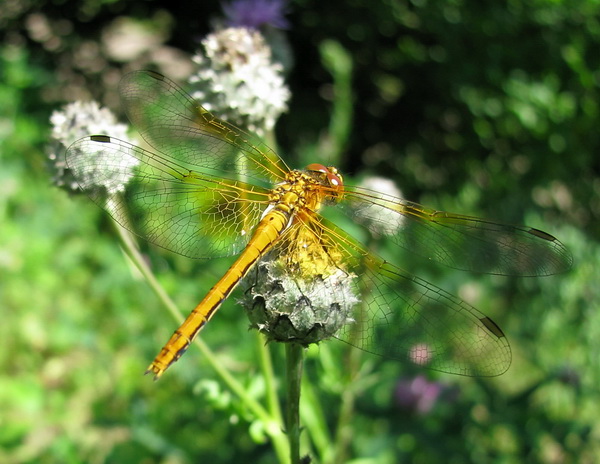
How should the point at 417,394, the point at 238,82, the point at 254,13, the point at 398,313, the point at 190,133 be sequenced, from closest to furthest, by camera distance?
the point at 398,313 → the point at 190,133 → the point at 238,82 → the point at 417,394 → the point at 254,13

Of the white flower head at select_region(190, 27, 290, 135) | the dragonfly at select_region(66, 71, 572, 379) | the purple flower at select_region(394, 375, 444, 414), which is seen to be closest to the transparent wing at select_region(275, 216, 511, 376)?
the dragonfly at select_region(66, 71, 572, 379)

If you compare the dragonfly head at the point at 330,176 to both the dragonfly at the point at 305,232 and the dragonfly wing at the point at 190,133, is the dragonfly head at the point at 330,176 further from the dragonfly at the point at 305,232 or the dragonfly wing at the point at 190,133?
the dragonfly wing at the point at 190,133

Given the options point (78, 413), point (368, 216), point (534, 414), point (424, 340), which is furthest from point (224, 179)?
point (78, 413)

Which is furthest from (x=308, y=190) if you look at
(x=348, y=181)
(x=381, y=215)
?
(x=348, y=181)

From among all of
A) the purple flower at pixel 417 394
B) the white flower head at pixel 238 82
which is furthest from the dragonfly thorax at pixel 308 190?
→ the purple flower at pixel 417 394

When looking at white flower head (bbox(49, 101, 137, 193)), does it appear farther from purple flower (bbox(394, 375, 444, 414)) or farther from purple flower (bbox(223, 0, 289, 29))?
purple flower (bbox(394, 375, 444, 414))

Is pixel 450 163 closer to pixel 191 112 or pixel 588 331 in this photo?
pixel 588 331

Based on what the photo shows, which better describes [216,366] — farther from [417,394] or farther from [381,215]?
[417,394]
